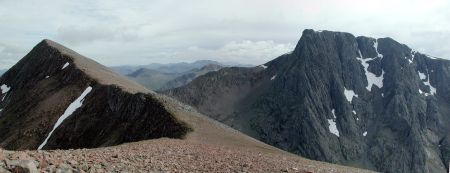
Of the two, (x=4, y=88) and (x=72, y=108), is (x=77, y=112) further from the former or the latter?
(x=4, y=88)

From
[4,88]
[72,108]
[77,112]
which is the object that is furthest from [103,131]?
[4,88]

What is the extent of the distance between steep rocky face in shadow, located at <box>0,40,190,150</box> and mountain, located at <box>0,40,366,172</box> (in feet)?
0.50

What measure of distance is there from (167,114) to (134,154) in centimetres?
3468

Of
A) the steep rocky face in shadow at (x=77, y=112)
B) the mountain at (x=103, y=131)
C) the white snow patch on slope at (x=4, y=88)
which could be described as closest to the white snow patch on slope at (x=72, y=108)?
the mountain at (x=103, y=131)

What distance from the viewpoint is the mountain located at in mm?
29266

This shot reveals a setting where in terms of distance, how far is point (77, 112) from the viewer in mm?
85062

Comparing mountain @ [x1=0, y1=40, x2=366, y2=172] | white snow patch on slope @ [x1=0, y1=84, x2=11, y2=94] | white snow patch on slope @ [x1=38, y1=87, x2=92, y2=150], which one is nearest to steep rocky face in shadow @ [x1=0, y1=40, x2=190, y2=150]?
mountain @ [x1=0, y1=40, x2=366, y2=172]

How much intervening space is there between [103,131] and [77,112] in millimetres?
12545

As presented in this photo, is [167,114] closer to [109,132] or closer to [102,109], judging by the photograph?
[109,132]

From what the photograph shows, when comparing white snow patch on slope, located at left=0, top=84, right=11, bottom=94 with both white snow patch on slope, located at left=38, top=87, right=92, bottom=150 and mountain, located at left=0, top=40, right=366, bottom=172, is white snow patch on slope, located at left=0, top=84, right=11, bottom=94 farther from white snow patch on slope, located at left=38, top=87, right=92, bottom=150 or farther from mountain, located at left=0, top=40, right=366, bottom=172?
white snow patch on slope, located at left=38, top=87, right=92, bottom=150

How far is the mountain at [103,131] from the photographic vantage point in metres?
29.3

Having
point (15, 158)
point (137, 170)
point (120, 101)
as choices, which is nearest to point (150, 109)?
point (120, 101)

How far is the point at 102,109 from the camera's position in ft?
269

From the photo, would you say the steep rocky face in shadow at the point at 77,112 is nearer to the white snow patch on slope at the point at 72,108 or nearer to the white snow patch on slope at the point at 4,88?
the white snow patch on slope at the point at 72,108
